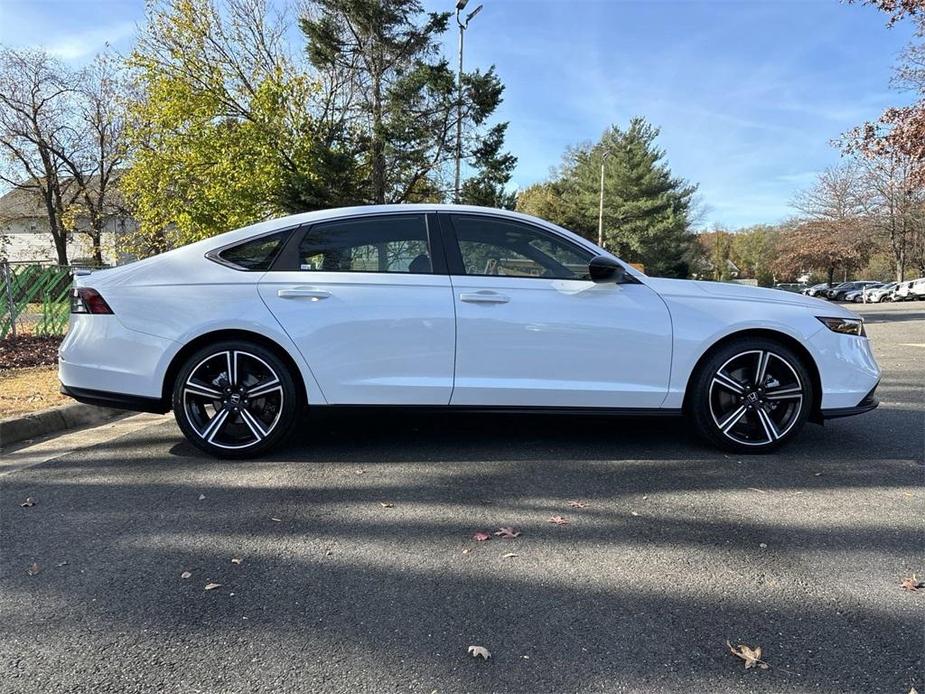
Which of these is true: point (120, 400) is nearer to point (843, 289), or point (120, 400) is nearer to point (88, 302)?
point (88, 302)

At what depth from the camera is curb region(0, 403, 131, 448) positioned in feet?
15.5

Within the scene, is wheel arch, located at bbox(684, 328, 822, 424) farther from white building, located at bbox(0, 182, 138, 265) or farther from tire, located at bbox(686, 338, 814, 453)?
white building, located at bbox(0, 182, 138, 265)

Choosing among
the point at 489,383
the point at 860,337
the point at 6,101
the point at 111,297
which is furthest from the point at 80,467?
the point at 6,101

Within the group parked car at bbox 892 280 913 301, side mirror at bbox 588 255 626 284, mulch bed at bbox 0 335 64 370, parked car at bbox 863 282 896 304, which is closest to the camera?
side mirror at bbox 588 255 626 284

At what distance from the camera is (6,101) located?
29.6 meters

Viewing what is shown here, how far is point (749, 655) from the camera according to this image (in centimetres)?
204

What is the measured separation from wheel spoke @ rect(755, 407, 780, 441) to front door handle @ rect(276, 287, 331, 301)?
2981mm

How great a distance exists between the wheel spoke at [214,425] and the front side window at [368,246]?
109 centimetres

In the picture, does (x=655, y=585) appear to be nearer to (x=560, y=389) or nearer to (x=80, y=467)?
(x=560, y=389)

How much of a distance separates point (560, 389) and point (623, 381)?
0.42 m

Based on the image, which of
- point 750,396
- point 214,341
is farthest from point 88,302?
point 750,396


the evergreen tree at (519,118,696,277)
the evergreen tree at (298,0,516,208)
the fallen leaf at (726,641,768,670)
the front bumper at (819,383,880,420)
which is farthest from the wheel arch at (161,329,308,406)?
the evergreen tree at (519,118,696,277)

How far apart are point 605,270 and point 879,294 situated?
46862mm

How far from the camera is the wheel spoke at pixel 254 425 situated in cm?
402
